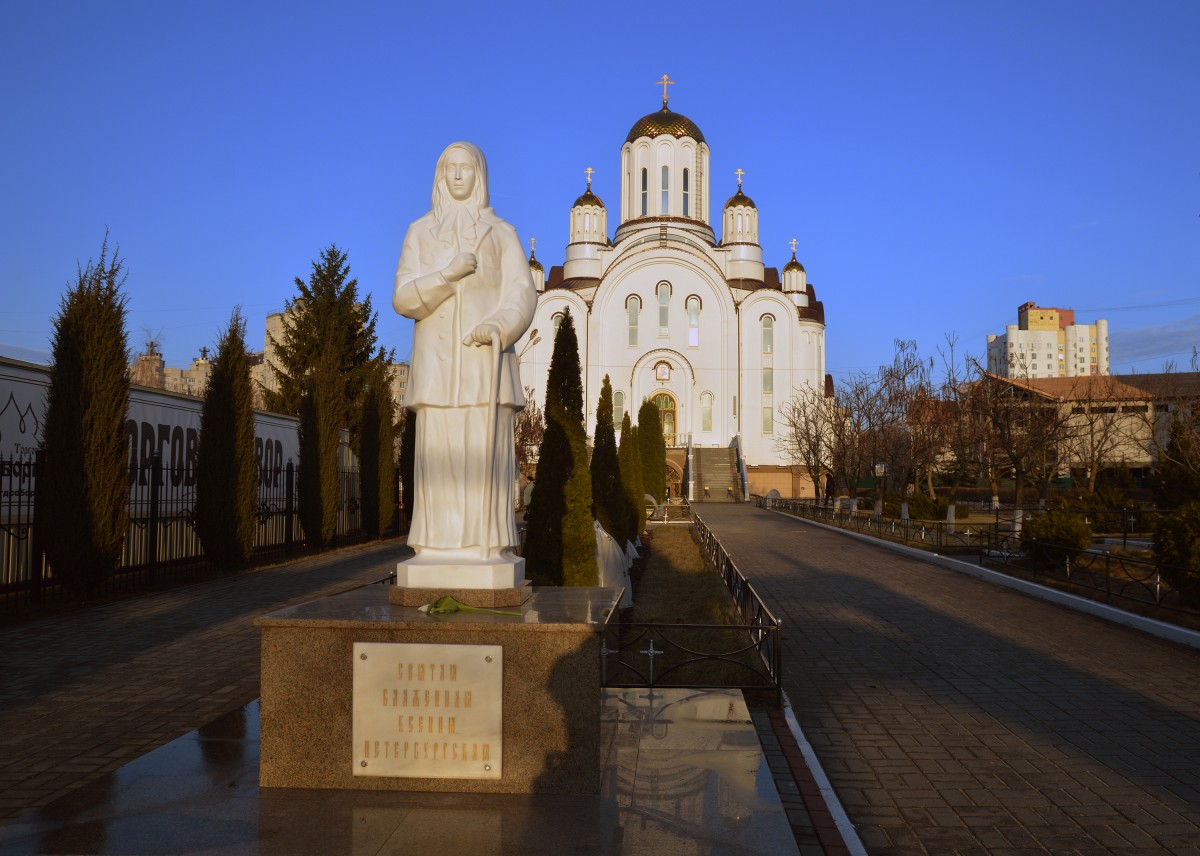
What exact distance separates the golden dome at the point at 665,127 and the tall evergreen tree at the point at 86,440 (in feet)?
157

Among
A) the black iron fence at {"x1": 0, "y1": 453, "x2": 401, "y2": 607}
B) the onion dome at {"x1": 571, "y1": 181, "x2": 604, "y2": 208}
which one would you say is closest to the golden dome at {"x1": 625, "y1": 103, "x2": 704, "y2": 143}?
the onion dome at {"x1": 571, "y1": 181, "x2": 604, "y2": 208}

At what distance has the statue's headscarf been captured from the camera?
5.34 m

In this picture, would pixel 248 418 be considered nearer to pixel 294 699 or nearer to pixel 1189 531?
pixel 294 699

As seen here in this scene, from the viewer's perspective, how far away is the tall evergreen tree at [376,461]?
24.4 meters

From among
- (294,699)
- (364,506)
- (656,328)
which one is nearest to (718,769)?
(294,699)

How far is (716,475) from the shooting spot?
2009 inches

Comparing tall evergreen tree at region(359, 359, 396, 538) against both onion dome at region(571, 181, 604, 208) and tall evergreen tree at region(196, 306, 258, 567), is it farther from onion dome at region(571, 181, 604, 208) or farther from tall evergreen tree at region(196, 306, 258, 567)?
onion dome at region(571, 181, 604, 208)

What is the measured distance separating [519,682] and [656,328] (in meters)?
51.2

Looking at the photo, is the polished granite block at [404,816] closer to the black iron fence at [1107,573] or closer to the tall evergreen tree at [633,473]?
the black iron fence at [1107,573]

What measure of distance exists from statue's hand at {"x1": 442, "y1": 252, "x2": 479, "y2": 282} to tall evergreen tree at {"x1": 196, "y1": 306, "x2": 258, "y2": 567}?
12.4m

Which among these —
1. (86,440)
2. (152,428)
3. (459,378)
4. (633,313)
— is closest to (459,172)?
(459,378)

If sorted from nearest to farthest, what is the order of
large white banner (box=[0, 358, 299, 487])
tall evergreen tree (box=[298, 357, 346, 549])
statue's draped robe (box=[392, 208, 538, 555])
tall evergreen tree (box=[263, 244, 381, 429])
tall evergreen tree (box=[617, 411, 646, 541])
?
statue's draped robe (box=[392, 208, 538, 555]) < large white banner (box=[0, 358, 299, 487]) < tall evergreen tree (box=[298, 357, 346, 549]) < tall evergreen tree (box=[617, 411, 646, 541]) < tall evergreen tree (box=[263, 244, 381, 429])

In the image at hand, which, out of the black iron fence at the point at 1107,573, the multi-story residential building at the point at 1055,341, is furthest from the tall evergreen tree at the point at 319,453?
the multi-story residential building at the point at 1055,341

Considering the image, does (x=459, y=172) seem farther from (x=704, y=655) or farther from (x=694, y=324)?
(x=694, y=324)
